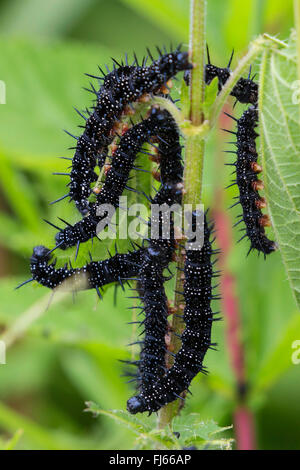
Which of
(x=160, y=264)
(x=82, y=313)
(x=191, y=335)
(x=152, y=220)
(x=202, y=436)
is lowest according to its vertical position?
(x=202, y=436)

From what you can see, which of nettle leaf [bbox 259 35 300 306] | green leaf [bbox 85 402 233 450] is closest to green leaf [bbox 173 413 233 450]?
green leaf [bbox 85 402 233 450]

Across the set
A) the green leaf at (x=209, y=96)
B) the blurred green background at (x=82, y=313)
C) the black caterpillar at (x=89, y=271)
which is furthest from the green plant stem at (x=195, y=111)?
the blurred green background at (x=82, y=313)

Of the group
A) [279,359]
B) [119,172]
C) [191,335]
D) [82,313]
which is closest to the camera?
[191,335]

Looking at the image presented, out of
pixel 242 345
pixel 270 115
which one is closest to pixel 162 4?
pixel 242 345

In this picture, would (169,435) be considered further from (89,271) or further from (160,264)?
(89,271)

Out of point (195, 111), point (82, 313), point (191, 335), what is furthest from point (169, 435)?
point (82, 313)

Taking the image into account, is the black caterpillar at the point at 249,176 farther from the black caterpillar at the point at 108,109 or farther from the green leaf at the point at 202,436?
the green leaf at the point at 202,436

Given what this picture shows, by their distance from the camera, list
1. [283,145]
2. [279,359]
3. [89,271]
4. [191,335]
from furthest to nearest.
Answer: [279,359] < [89,271] < [191,335] < [283,145]
